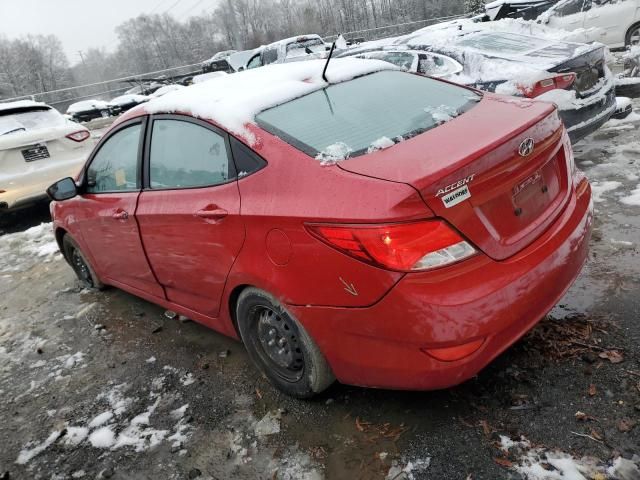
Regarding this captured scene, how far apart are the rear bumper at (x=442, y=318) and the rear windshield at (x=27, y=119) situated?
21.1 feet

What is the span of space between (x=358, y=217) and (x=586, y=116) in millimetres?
4014

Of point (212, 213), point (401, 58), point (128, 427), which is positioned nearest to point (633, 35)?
point (401, 58)

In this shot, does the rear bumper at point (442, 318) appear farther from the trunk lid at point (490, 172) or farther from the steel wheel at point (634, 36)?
the steel wheel at point (634, 36)

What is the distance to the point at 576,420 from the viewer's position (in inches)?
88.1

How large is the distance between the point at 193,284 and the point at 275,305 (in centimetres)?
76

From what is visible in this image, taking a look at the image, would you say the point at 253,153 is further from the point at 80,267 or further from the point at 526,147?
the point at 80,267

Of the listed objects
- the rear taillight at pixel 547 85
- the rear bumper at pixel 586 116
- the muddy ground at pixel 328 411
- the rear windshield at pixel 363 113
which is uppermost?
the rear windshield at pixel 363 113

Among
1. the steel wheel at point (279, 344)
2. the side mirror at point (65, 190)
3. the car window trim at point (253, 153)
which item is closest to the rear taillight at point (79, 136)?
the side mirror at point (65, 190)

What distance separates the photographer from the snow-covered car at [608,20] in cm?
1120

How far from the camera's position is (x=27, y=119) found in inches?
287

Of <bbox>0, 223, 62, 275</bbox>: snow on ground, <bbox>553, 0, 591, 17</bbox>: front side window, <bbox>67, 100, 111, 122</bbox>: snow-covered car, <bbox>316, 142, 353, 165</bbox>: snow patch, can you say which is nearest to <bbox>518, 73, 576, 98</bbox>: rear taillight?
<bbox>316, 142, 353, 165</bbox>: snow patch

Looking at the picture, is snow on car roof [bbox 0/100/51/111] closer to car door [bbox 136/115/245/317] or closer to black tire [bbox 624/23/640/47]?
car door [bbox 136/115/245/317]

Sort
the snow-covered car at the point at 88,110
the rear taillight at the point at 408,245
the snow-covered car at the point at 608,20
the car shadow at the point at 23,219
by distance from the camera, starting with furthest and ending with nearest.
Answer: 1. the snow-covered car at the point at 88,110
2. the snow-covered car at the point at 608,20
3. the car shadow at the point at 23,219
4. the rear taillight at the point at 408,245

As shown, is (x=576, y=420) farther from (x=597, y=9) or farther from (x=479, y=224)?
(x=597, y=9)
